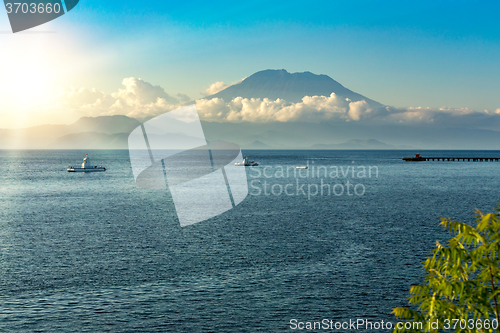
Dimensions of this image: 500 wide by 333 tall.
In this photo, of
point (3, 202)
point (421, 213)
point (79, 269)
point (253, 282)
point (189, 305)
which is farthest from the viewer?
point (3, 202)

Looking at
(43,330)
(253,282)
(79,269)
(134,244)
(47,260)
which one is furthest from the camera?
(134,244)

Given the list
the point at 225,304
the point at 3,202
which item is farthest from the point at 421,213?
the point at 3,202

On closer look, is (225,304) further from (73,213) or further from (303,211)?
(73,213)

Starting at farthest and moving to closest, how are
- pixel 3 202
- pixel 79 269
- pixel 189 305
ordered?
1. pixel 3 202
2. pixel 79 269
3. pixel 189 305

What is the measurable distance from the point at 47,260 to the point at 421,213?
174 feet

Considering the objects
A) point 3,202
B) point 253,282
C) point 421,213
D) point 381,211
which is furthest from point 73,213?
point 421,213

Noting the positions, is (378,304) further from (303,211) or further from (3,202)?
(3,202)

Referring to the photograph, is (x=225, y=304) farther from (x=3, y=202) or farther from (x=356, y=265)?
(x=3, y=202)

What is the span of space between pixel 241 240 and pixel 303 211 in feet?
76.0

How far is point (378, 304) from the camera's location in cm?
2681

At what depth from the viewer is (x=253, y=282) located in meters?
30.7

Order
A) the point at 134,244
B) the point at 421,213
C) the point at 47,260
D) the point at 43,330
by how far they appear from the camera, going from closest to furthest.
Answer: the point at 43,330 < the point at 47,260 < the point at 134,244 < the point at 421,213

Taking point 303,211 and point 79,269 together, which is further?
point 303,211

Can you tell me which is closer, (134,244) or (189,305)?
(189,305)
